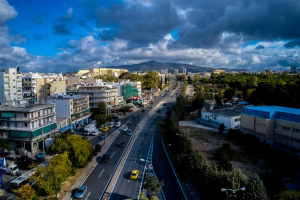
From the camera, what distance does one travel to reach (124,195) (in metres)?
20.7

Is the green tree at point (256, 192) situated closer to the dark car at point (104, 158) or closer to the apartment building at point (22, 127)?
the dark car at point (104, 158)

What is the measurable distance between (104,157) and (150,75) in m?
97.0

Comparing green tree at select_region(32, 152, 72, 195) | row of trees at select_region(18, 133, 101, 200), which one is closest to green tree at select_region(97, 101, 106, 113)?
row of trees at select_region(18, 133, 101, 200)

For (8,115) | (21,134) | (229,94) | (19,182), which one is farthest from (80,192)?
(229,94)

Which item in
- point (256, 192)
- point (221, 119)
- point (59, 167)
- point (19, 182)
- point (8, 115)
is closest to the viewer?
point (256, 192)

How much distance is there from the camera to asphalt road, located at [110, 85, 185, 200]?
2107 cm

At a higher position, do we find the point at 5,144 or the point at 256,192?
the point at 256,192

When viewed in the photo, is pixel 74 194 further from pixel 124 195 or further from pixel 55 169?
pixel 124 195

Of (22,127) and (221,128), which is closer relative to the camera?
(22,127)

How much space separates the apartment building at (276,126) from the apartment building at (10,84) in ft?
164

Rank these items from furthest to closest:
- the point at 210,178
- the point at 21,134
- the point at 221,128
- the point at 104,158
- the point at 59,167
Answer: the point at 221,128
the point at 21,134
the point at 104,158
the point at 59,167
the point at 210,178

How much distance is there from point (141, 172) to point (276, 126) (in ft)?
68.0

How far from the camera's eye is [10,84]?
174 feet

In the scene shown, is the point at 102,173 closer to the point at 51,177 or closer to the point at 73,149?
the point at 73,149
